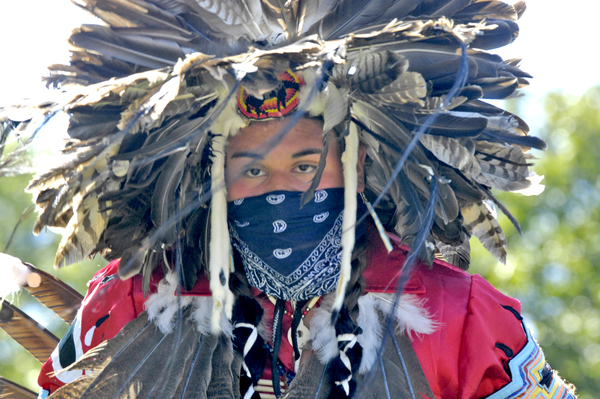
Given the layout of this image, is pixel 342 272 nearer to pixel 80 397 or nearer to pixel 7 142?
pixel 80 397

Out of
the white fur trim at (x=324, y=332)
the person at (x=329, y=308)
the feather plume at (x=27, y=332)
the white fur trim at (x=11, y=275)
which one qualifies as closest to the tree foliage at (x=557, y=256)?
the feather plume at (x=27, y=332)

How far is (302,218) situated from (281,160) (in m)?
0.25

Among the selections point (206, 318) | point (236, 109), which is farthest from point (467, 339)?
point (236, 109)

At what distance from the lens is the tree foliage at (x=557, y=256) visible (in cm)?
Answer: 1120

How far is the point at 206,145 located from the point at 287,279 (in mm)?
632

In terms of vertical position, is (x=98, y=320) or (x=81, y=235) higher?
(x=81, y=235)

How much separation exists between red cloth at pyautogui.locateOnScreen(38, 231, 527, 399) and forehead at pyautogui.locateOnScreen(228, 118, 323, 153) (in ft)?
1.68

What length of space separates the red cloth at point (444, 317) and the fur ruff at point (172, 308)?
48mm

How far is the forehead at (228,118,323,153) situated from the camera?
2.52 metres

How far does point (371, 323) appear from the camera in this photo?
2430mm

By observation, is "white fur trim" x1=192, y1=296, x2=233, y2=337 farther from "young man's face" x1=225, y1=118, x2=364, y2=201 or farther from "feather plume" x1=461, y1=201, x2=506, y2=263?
"feather plume" x1=461, y1=201, x2=506, y2=263

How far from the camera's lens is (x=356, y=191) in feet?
8.21

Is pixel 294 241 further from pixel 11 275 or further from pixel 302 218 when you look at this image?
pixel 11 275

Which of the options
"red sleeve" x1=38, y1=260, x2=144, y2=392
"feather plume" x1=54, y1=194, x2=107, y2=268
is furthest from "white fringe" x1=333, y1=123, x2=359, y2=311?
"feather plume" x1=54, y1=194, x2=107, y2=268
